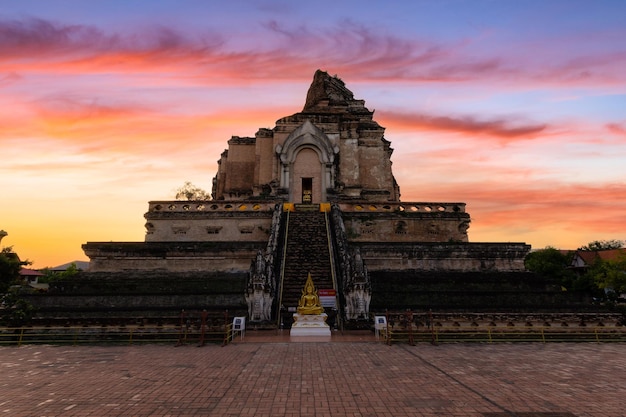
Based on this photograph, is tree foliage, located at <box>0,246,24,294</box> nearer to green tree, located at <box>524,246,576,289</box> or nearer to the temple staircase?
the temple staircase

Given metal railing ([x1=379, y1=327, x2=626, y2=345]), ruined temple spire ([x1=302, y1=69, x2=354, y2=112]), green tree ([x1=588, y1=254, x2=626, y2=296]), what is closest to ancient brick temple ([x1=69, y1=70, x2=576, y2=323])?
metal railing ([x1=379, y1=327, x2=626, y2=345])

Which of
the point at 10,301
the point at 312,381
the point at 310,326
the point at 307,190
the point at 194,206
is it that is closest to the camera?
the point at 312,381

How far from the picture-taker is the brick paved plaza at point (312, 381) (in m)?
8.13

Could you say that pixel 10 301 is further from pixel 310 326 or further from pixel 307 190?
pixel 307 190

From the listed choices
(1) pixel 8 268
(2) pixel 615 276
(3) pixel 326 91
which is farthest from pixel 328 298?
(2) pixel 615 276

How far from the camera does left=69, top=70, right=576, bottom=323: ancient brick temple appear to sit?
19.1 m

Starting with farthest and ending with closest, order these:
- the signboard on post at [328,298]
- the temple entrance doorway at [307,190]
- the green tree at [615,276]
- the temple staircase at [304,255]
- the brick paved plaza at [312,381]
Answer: the green tree at [615,276] → the temple entrance doorway at [307,190] → the temple staircase at [304,255] → the signboard on post at [328,298] → the brick paved plaza at [312,381]

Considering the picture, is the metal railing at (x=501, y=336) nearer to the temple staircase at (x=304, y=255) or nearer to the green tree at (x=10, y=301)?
the temple staircase at (x=304, y=255)

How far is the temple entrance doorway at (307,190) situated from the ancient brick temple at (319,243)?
3.6 inches

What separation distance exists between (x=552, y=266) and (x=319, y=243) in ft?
143

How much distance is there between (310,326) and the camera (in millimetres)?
15977

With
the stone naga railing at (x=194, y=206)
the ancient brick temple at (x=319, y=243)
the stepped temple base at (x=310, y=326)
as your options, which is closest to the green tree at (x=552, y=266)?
the ancient brick temple at (x=319, y=243)

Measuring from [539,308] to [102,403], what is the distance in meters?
18.2

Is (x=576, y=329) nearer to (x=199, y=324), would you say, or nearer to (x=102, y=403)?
(x=199, y=324)
